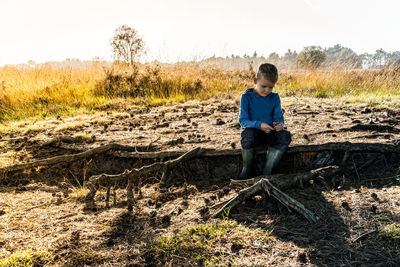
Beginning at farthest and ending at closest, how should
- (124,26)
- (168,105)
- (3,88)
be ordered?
(124,26) < (3,88) < (168,105)

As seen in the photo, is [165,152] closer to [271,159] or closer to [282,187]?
[271,159]

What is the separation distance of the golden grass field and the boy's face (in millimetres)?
5438

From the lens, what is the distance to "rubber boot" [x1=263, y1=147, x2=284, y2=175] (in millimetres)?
3579

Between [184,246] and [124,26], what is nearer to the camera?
[184,246]

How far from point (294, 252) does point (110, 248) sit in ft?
5.15

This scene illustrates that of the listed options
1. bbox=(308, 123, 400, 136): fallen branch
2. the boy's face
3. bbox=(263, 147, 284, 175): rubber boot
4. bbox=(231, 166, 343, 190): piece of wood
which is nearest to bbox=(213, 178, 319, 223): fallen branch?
bbox=(231, 166, 343, 190): piece of wood

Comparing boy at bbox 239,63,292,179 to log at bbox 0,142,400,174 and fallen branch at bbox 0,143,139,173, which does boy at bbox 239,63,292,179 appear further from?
fallen branch at bbox 0,143,139,173

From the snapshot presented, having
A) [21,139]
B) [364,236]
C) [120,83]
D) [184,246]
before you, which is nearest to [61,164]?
[21,139]

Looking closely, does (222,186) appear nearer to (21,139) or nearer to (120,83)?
(21,139)

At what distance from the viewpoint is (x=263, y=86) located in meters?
3.35

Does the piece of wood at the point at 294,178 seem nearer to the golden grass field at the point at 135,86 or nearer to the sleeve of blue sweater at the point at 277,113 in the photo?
the sleeve of blue sweater at the point at 277,113

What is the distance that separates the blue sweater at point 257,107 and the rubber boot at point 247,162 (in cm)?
36

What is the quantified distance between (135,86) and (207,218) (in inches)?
319

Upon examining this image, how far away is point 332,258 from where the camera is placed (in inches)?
85.2
